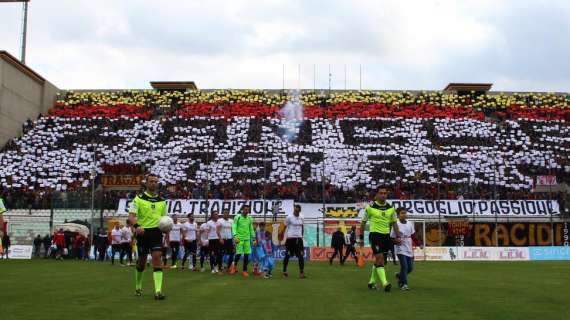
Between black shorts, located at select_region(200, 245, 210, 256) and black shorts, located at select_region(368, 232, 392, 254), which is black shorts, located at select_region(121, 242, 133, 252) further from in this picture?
black shorts, located at select_region(368, 232, 392, 254)

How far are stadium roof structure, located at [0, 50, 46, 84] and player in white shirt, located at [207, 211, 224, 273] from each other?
4006 centimetres

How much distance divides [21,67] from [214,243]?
42.8m

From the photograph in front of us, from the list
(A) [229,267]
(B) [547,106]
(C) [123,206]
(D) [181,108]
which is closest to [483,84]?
(B) [547,106]

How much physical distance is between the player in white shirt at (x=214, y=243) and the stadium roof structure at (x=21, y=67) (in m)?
40.1

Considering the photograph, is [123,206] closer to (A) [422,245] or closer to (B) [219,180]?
(B) [219,180]

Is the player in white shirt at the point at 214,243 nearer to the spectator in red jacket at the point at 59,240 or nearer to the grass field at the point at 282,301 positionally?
the grass field at the point at 282,301

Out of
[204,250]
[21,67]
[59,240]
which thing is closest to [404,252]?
[204,250]

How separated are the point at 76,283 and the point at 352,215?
78.1 feet

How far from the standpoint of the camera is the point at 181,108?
6091 cm

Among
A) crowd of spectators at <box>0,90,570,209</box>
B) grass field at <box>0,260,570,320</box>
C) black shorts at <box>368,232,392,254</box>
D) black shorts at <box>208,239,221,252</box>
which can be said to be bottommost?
grass field at <box>0,260,570,320</box>

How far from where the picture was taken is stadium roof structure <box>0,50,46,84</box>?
177 feet

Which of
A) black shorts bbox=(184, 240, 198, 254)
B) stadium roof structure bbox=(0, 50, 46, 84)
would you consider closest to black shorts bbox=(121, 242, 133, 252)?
black shorts bbox=(184, 240, 198, 254)

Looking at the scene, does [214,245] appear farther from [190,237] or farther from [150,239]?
[150,239]

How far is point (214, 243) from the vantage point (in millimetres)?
21453
